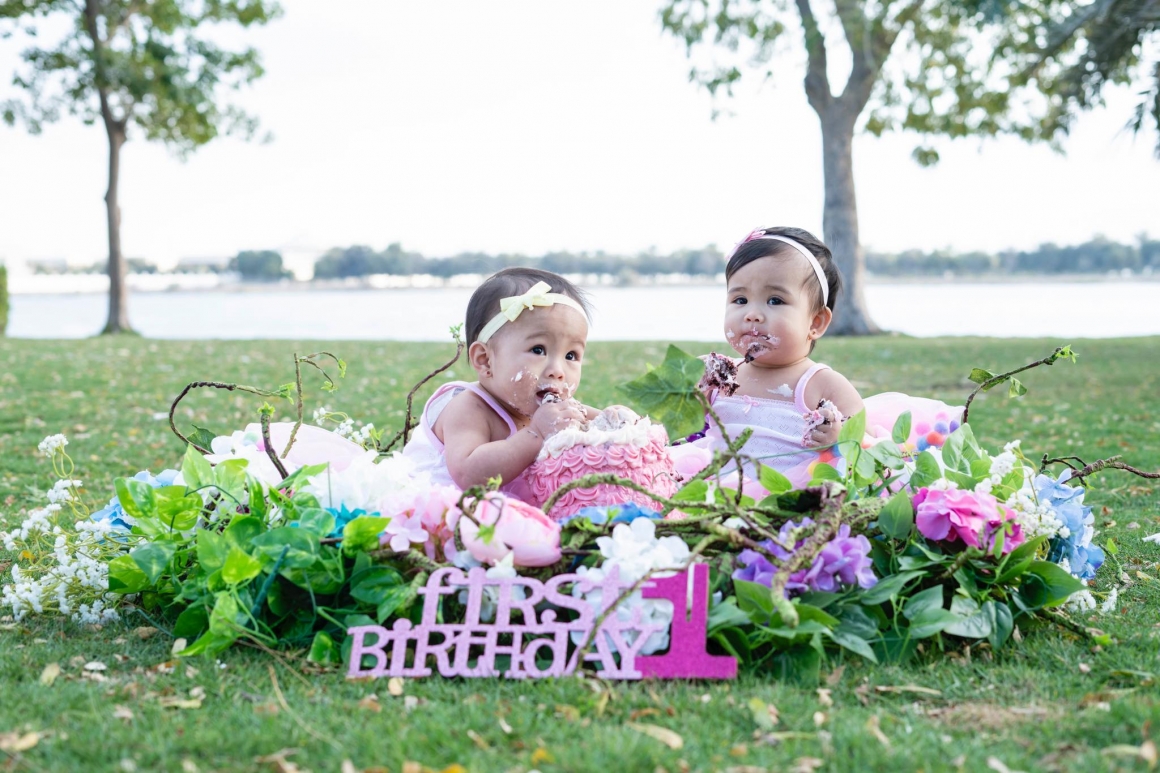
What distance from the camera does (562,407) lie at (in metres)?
3.03

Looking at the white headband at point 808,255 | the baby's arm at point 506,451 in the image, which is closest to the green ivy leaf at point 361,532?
the baby's arm at point 506,451

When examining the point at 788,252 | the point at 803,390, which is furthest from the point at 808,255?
the point at 803,390

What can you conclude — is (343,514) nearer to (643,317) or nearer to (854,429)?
(854,429)

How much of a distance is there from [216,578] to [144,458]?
13.0 ft

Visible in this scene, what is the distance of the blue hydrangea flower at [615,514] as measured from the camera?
8.93 feet

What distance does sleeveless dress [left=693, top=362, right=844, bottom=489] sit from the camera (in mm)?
3533

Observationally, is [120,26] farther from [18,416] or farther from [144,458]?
[144,458]

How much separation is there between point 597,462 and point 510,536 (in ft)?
1.57

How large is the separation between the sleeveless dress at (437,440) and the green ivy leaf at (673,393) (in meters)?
0.80

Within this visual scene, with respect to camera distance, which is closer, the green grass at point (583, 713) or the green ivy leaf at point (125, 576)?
the green grass at point (583, 713)

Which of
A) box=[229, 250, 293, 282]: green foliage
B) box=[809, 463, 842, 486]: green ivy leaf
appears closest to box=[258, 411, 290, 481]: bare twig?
box=[809, 463, 842, 486]: green ivy leaf

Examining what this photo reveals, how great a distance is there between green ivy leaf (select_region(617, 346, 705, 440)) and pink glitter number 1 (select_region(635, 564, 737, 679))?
367mm

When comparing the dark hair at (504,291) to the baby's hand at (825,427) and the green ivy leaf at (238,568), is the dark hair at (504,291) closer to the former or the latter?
the baby's hand at (825,427)

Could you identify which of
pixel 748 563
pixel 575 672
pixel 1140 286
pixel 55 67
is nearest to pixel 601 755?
pixel 575 672
